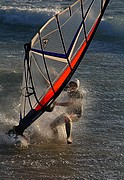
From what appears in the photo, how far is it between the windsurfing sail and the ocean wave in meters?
8.96

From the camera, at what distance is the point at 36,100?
26.0 ft

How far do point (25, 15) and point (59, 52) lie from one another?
10.2 meters

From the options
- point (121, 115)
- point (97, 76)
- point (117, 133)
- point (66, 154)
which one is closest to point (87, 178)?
point (66, 154)

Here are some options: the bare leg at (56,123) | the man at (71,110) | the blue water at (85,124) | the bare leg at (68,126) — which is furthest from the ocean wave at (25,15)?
the bare leg at (68,126)

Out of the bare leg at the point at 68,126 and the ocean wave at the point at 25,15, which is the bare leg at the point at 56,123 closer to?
the bare leg at the point at 68,126

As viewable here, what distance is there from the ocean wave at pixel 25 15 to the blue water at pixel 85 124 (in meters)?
1.89

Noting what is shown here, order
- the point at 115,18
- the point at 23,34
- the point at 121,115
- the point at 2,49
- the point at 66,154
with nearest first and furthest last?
the point at 66,154
the point at 121,115
the point at 2,49
the point at 23,34
the point at 115,18

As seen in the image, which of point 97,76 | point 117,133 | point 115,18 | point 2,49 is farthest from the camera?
point 115,18

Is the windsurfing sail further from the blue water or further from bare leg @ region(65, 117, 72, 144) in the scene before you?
the blue water

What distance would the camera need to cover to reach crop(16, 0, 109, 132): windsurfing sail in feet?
25.6

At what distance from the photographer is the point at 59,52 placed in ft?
25.7

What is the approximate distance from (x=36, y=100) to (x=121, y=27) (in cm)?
836

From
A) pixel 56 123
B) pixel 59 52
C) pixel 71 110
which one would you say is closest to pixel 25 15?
pixel 71 110

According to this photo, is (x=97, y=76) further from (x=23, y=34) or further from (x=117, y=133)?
(x=23, y=34)
